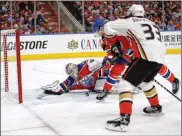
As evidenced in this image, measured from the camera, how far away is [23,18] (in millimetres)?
10250

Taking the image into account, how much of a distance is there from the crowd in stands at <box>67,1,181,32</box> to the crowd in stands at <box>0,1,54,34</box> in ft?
4.11

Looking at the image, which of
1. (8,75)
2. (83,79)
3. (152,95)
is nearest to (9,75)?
(8,75)

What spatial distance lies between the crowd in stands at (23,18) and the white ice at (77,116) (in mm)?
5285

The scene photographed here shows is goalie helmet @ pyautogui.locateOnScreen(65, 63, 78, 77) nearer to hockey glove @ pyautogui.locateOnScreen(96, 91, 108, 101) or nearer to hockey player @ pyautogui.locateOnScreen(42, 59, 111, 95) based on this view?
hockey player @ pyautogui.locateOnScreen(42, 59, 111, 95)

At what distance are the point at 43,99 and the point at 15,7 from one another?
6.39m

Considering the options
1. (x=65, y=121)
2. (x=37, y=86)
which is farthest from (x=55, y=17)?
(x=65, y=121)

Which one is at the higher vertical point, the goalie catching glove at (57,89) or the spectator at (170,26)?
the spectator at (170,26)

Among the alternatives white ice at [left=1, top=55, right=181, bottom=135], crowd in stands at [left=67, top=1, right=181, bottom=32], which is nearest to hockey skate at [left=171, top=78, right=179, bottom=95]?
white ice at [left=1, top=55, right=181, bottom=135]

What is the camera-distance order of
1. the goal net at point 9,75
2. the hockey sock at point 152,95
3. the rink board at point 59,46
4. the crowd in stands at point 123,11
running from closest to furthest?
the hockey sock at point 152,95
the goal net at point 9,75
the rink board at point 59,46
the crowd in stands at point 123,11

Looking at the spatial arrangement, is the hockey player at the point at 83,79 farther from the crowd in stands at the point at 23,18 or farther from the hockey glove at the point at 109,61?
the crowd in stands at the point at 23,18

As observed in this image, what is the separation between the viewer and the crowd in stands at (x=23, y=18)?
9.87 meters

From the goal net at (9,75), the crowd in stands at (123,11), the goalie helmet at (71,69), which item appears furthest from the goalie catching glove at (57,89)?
the crowd in stands at (123,11)

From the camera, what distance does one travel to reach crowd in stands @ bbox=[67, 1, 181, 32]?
1124cm

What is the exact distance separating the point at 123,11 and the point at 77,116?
8.37m
